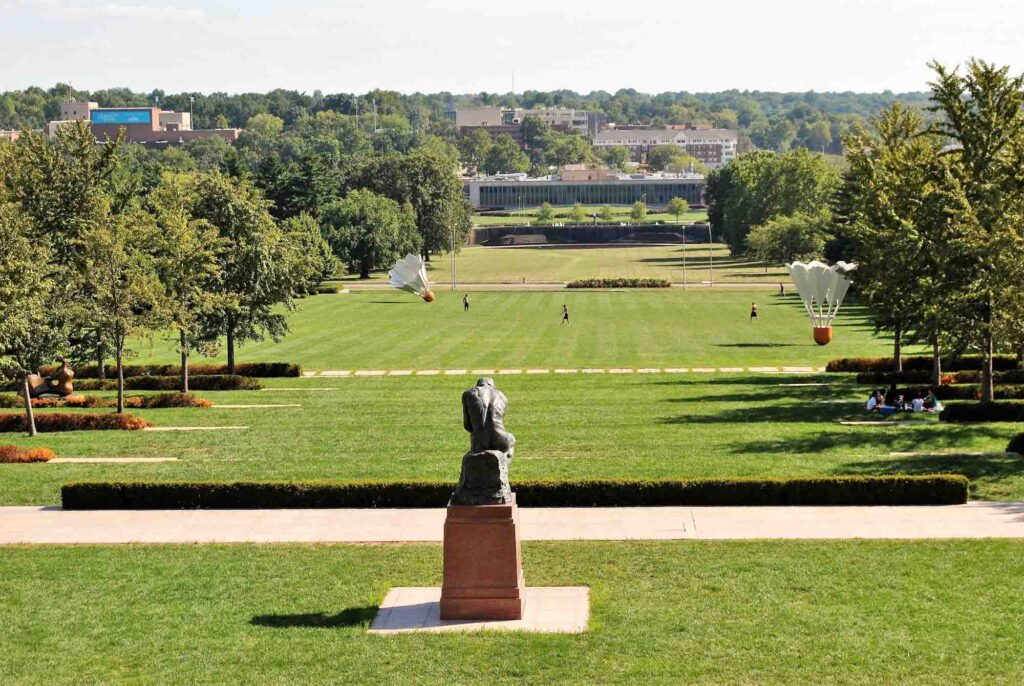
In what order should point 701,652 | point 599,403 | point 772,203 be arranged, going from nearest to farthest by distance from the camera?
point 701,652 < point 599,403 < point 772,203

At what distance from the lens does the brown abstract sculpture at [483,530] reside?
2089cm

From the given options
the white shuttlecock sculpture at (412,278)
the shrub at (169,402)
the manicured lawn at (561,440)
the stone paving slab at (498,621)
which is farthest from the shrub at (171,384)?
the white shuttlecock sculpture at (412,278)

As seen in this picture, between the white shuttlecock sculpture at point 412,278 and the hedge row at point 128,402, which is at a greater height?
the white shuttlecock sculpture at point 412,278

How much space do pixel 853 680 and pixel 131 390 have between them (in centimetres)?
3955

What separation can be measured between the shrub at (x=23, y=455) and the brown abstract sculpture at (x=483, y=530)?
17.1 meters

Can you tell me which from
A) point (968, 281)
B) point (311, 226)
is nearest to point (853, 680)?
point (968, 281)

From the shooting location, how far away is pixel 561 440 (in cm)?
3697

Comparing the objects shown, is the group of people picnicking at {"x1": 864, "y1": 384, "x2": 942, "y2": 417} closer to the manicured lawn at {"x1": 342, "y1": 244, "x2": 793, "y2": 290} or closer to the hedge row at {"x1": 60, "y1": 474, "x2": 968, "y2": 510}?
the hedge row at {"x1": 60, "y1": 474, "x2": 968, "y2": 510}

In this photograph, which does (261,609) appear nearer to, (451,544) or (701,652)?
(451,544)

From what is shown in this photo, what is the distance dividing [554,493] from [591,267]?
126991 mm

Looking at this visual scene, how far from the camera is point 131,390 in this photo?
174 ft

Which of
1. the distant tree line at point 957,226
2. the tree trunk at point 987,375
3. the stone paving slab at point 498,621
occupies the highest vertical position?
the distant tree line at point 957,226

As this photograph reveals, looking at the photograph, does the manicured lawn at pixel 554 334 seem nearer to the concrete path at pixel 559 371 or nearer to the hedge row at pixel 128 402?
the concrete path at pixel 559 371

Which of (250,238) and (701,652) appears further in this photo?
(250,238)
